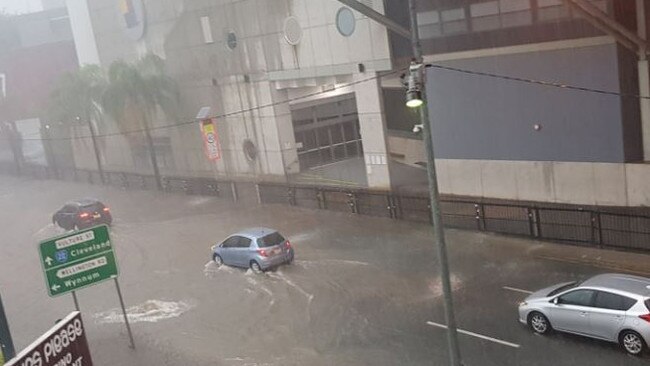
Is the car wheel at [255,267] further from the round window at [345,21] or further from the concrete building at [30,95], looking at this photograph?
the concrete building at [30,95]

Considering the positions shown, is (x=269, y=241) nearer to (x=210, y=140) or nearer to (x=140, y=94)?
(x=210, y=140)

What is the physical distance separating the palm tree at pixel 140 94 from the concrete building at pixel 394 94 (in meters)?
1.05

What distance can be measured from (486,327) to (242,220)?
16.7 m

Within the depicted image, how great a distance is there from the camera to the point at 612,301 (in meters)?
13.8

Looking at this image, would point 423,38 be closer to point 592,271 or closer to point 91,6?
point 592,271

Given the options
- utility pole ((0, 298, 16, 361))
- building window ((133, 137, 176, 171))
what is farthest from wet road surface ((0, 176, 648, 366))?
building window ((133, 137, 176, 171))

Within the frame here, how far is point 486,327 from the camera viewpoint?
1605cm

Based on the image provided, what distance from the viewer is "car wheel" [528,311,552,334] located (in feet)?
49.5

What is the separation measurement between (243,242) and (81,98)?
28.0 m

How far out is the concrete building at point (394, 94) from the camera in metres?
22.5

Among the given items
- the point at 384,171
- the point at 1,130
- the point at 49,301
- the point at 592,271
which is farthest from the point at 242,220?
the point at 1,130

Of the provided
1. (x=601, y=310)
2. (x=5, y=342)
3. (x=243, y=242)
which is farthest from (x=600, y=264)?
(x=5, y=342)

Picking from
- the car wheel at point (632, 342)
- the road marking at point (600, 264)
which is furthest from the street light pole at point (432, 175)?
the road marking at point (600, 264)

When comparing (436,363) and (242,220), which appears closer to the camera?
(436,363)
